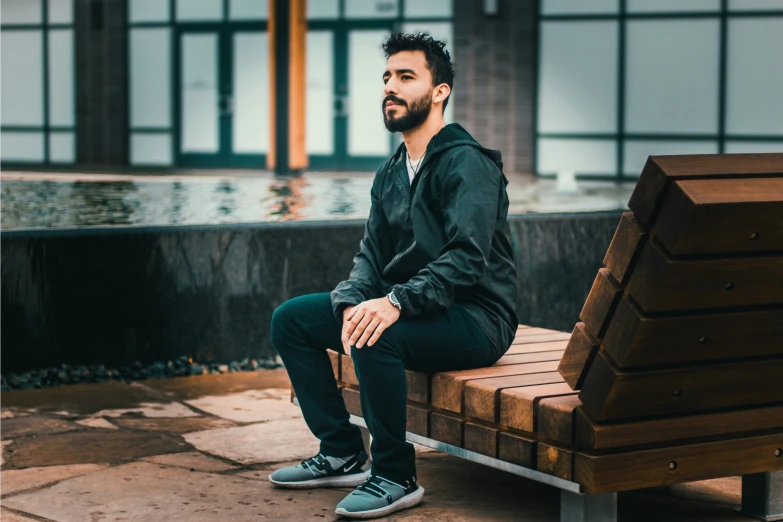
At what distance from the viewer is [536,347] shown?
435 cm

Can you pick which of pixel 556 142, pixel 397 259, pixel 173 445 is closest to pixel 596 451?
pixel 397 259

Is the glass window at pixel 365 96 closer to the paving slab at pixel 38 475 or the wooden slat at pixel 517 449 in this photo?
the paving slab at pixel 38 475

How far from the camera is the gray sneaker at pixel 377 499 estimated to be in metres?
3.68

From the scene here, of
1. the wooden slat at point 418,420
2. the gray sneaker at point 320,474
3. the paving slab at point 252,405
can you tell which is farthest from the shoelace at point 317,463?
the paving slab at point 252,405

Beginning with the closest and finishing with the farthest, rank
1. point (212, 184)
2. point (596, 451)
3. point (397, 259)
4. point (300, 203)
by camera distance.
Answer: point (596, 451), point (397, 259), point (300, 203), point (212, 184)

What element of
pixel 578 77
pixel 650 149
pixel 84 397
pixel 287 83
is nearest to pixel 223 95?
pixel 287 83

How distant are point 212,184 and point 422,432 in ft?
34.8

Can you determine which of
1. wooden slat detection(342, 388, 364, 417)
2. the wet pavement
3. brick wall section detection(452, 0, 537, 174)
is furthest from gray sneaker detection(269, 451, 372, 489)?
brick wall section detection(452, 0, 537, 174)

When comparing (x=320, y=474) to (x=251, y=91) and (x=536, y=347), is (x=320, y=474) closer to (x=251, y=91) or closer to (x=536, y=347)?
(x=536, y=347)

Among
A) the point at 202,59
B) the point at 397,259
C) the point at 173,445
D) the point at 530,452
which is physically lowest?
the point at 173,445

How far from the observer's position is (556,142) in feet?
64.6

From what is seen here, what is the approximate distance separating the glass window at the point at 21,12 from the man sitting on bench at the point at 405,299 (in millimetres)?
19726

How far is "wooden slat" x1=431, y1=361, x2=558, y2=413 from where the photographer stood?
3750mm

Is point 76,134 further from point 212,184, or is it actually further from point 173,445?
point 173,445
